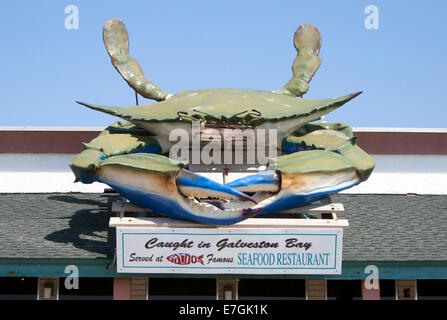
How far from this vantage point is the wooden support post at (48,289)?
34.5ft

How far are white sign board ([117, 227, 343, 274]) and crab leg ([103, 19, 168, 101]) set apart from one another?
3.72 metres

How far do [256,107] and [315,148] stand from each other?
1064 millimetres

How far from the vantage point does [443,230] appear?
35.7 ft

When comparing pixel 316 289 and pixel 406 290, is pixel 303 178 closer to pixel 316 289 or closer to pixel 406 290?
pixel 316 289

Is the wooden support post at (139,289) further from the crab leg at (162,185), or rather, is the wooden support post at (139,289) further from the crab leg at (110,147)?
the crab leg at (110,147)

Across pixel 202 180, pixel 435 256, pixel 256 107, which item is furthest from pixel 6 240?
pixel 435 256

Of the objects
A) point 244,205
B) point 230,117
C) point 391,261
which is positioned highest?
point 230,117

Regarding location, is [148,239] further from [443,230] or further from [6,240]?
[443,230]

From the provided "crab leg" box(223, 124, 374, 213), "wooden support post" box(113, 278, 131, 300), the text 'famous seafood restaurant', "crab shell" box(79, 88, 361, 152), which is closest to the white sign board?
the text 'famous seafood restaurant'

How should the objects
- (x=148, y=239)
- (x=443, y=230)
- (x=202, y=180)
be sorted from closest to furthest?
1. (x=202, y=180)
2. (x=148, y=239)
3. (x=443, y=230)

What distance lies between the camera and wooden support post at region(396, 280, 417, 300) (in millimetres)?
10773
